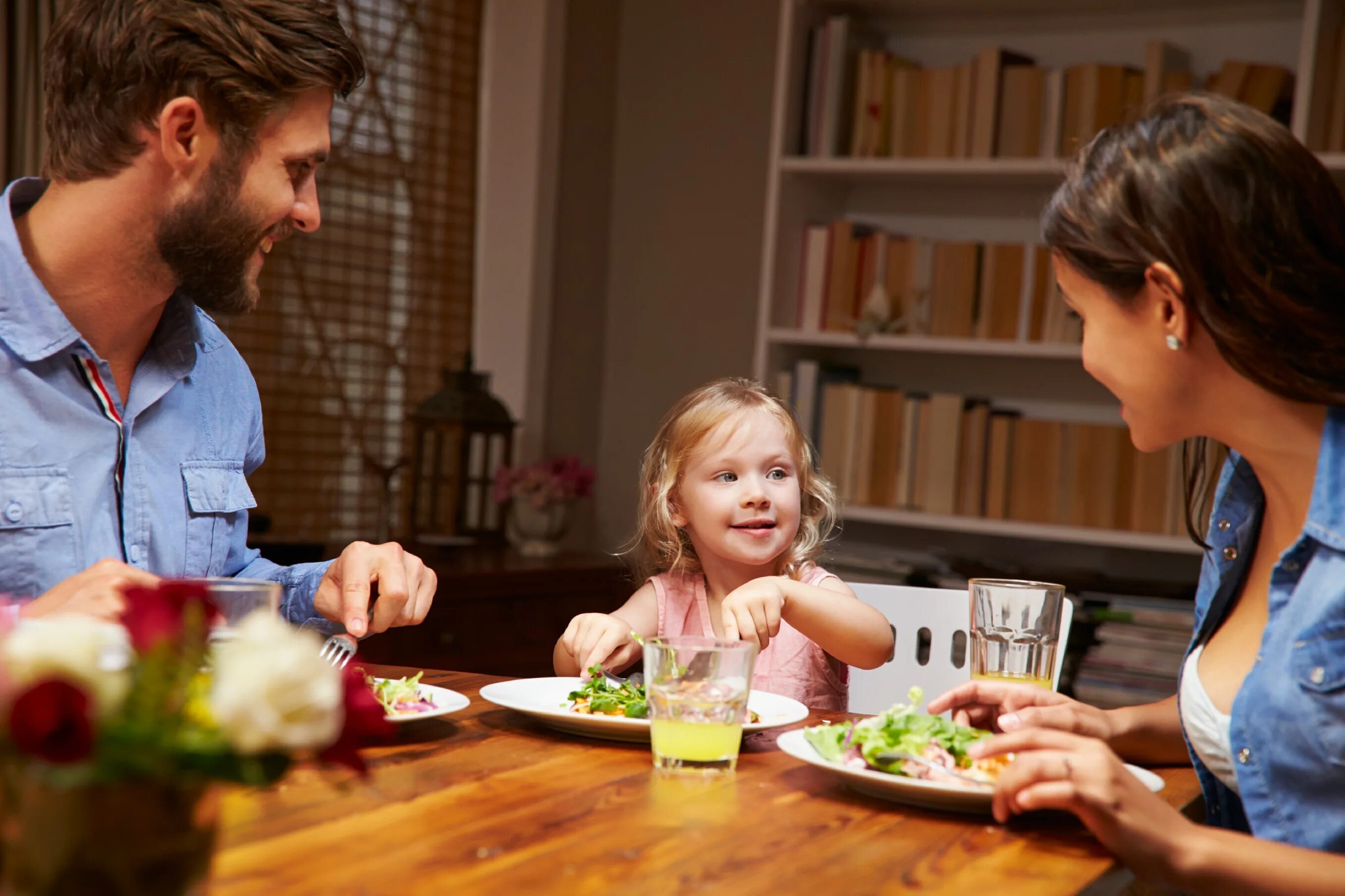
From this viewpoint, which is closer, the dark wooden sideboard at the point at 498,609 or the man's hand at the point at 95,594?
the man's hand at the point at 95,594

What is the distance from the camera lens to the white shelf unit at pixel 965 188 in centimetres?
292

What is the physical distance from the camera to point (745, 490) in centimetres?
190

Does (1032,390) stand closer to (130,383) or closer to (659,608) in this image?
(659,608)

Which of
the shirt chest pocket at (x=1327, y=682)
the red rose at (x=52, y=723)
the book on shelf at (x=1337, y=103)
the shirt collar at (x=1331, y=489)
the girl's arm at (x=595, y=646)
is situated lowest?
the girl's arm at (x=595, y=646)

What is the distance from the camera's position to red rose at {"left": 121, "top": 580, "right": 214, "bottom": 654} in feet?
1.92

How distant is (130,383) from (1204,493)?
4.26ft

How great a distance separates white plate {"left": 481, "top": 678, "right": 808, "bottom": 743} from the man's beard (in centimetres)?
61

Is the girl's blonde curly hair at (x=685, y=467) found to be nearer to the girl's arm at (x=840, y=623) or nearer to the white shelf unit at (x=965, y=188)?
the girl's arm at (x=840, y=623)

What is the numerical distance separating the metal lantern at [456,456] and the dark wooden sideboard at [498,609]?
13 centimetres

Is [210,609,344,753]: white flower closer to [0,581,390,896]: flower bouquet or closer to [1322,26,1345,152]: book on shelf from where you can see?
[0,581,390,896]: flower bouquet

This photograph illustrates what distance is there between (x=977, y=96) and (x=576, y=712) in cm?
220

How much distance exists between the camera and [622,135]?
376 centimetres

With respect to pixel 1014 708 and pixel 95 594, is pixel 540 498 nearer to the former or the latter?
pixel 1014 708

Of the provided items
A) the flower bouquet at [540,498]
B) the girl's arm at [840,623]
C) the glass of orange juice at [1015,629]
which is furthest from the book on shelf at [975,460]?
the glass of orange juice at [1015,629]
